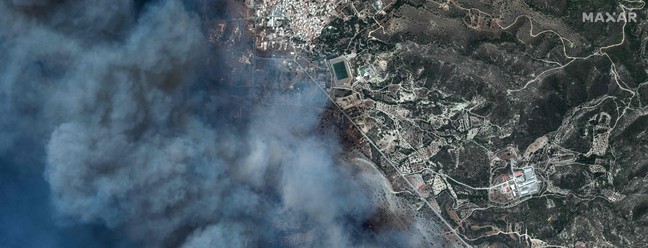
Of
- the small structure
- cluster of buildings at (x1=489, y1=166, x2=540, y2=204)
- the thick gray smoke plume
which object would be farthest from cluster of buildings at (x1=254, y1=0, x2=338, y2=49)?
the small structure

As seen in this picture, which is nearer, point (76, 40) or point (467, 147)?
point (76, 40)

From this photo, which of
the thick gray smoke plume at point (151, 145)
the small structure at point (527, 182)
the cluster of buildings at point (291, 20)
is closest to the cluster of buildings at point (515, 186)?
the small structure at point (527, 182)

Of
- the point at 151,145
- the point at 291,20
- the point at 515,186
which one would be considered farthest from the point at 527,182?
the point at 151,145

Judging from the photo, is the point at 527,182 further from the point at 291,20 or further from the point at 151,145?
the point at 151,145

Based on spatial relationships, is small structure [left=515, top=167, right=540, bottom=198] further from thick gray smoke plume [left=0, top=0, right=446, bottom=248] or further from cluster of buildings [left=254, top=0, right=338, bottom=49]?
cluster of buildings [left=254, top=0, right=338, bottom=49]

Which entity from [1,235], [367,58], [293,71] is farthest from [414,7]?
[1,235]

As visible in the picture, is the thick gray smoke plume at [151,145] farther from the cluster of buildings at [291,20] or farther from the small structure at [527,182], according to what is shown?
the small structure at [527,182]

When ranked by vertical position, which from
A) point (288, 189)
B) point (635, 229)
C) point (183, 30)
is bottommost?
point (635, 229)

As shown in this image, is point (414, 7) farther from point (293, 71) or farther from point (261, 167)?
point (261, 167)
